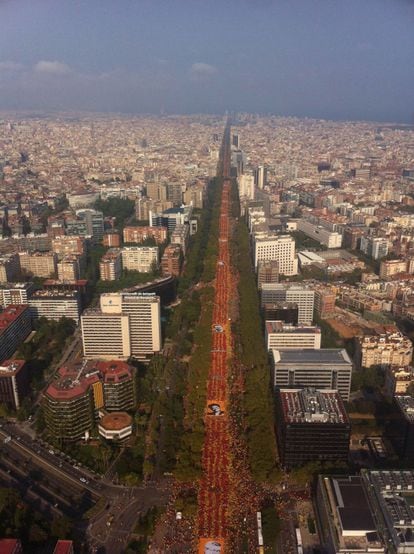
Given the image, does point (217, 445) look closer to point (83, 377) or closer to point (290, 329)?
point (83, 377)

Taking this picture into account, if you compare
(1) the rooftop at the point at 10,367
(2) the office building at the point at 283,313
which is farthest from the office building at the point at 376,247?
(1) the rooftop at the point at 10,367

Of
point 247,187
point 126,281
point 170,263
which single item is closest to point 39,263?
point 126,281

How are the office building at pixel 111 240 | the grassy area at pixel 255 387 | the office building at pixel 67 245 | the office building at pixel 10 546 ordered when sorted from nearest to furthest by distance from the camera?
the office building at pixel 10 546 → the grassy area at pixel 255 387 → the office building at pixel 67 245 → the office building at pixel 111 240

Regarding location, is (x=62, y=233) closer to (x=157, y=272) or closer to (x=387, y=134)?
(x=157, y=272)

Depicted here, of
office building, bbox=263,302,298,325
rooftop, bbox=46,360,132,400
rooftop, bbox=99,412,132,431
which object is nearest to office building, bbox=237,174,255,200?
office building, bbox=263,302,298,325

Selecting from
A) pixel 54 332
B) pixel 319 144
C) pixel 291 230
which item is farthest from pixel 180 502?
pixel 319 144

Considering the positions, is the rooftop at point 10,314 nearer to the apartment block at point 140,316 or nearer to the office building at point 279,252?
the apartment block at point 140,316
